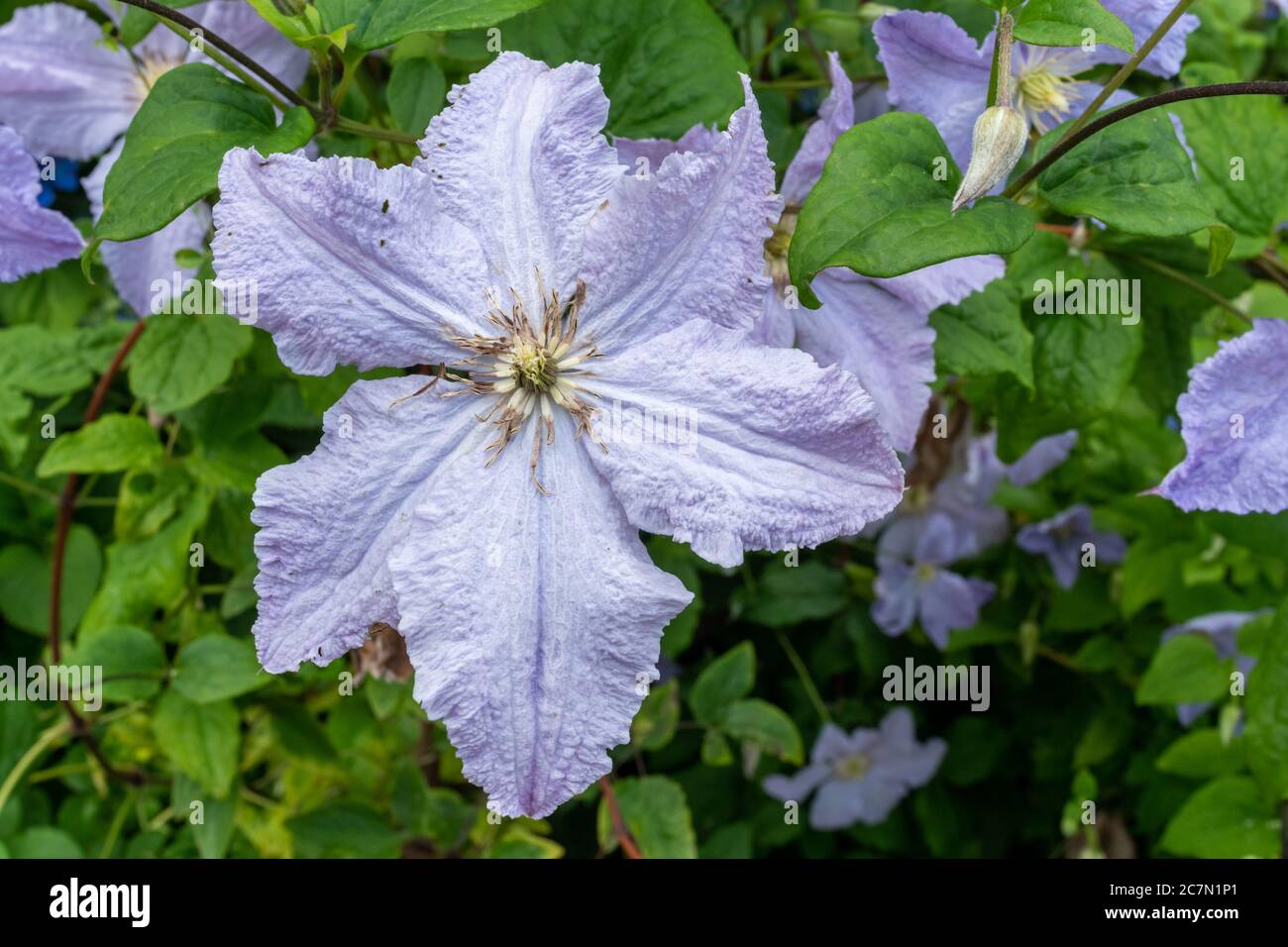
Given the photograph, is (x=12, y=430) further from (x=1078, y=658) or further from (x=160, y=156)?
(x=1078, y=658)

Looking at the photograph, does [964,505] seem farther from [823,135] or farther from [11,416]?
[11,416]

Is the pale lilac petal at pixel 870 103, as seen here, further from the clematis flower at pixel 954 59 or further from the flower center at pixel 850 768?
the flower center at pixel 850 768

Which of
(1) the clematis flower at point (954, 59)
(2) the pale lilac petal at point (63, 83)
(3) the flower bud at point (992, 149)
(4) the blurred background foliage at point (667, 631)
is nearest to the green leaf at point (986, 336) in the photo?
(4) the blurred background foliage at point (667, 631)

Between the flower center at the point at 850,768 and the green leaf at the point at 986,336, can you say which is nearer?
the green leaf at the point at 986,336

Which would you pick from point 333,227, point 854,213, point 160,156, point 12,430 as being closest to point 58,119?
point 12,430

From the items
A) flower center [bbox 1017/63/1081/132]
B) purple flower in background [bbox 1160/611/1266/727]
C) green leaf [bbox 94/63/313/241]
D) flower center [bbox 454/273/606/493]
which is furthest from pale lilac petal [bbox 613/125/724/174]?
purple flower in background [bbox 1160/611/1266/727]

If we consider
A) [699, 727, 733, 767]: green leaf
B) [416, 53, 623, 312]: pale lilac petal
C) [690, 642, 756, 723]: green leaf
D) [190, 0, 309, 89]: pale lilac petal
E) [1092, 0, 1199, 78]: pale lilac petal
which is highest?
[190, 0, 309, 89]: pale lilac petal

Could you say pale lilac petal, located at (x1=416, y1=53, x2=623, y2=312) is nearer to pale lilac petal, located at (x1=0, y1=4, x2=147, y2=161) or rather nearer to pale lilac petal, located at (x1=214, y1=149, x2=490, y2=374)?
pale lilac petal, located at (x1=214, y1=149, x2=490, y2=374)
